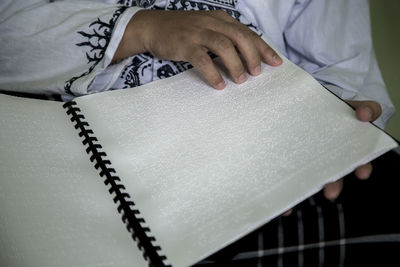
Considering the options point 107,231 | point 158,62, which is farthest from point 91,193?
point 158,62

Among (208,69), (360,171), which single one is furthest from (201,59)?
(360,171)

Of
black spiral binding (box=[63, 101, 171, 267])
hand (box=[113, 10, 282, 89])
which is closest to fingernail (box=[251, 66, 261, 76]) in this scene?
hand (box=[113, 10, 282, 89])

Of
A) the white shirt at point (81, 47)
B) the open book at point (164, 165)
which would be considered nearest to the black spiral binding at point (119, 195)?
the open book at point (164, 165)

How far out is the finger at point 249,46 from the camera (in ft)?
1.90

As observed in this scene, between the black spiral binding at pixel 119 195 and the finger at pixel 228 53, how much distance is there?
20 cm

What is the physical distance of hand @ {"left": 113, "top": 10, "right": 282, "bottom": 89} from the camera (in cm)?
57

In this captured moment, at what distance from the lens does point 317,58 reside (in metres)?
0.78

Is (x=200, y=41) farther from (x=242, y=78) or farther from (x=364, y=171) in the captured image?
(x=364, y=171)

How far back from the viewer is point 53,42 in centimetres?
64

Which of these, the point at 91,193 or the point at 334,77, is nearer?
the point at 91,193

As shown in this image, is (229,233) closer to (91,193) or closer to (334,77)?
(91,193)

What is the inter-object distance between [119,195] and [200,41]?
262 millimetres

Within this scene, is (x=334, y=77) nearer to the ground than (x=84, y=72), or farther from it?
nearer to the ground

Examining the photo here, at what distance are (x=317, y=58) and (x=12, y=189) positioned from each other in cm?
57
